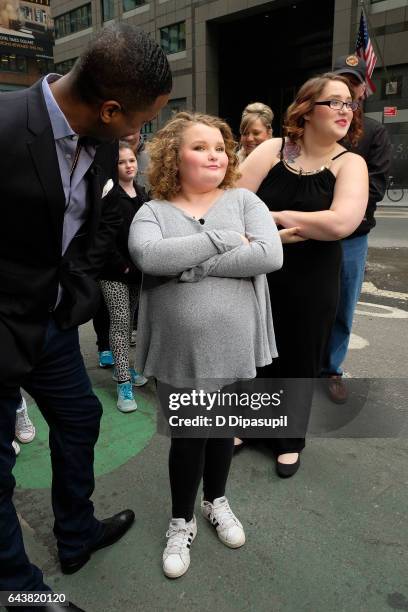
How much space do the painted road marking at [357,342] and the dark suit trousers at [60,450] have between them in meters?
3.02

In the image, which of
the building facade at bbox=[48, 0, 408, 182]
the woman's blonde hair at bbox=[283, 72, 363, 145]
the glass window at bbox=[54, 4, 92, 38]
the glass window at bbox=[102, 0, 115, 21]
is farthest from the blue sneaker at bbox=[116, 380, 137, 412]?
the glass window at bbox=[54, 4, 92, 38]

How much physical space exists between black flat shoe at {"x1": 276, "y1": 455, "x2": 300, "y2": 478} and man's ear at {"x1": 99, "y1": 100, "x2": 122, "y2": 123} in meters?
1.92

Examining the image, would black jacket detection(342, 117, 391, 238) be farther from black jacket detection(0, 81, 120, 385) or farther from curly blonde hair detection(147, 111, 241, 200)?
black jacket detection(0, 81, 120, 385)

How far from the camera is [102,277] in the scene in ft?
10.4

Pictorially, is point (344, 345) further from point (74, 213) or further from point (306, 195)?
point (74, 213)

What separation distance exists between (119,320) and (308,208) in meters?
1.56

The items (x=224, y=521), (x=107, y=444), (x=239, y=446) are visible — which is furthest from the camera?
(x=107, y=444)

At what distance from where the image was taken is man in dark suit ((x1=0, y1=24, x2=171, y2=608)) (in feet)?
4.25

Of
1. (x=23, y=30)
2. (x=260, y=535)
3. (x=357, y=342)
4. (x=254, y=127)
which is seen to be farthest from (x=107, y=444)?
(x=23, y=30)

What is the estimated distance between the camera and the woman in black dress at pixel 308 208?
2.25 metres

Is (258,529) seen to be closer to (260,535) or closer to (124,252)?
(260,535)

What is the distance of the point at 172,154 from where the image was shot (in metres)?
1.82

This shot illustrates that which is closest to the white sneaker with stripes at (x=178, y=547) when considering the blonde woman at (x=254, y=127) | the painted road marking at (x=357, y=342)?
the painted road marking at (x=357, y=342)

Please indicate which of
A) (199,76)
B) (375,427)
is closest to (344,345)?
(375,427)
